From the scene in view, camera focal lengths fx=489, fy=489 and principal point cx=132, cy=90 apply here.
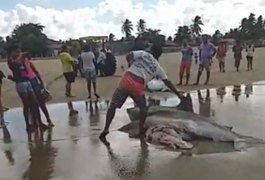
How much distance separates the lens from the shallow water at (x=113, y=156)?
18.7 ft

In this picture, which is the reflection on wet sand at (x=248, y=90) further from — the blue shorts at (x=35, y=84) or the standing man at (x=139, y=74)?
the standing man at (x=139, y=74)

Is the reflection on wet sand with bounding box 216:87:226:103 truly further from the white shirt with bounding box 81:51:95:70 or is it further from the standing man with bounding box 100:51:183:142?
the standing man with bounding box 100:51:183:142

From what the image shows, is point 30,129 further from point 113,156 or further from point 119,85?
point 113,156

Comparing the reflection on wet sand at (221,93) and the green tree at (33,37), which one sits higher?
the green tree at (33,37)

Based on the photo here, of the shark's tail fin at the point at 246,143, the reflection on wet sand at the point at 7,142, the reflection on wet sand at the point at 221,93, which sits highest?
the shark's tail fin at the point at 246,143

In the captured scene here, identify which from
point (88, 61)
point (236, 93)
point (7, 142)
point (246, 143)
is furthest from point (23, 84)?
point (236, 93)

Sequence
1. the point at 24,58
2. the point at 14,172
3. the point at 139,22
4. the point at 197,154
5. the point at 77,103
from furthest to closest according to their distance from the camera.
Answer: the point at 139,22, the point at 77,103, the point at 24,58, the point at 197,154, the point at 14,172

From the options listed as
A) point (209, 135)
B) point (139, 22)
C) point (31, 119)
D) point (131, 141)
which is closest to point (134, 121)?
point (131, 141)

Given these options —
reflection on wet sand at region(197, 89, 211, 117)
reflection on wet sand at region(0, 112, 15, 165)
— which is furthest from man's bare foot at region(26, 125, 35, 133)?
reflection on wet sand at region(197, 89, 211, 117)

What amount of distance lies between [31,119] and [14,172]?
359 cm

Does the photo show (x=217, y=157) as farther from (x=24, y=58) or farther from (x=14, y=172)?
(x=24, y=58)

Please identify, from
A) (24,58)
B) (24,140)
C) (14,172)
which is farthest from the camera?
(24,58)

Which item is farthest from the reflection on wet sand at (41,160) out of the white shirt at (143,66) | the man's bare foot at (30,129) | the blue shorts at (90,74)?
the blue shorts at (90,74)

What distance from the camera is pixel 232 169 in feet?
18.7
